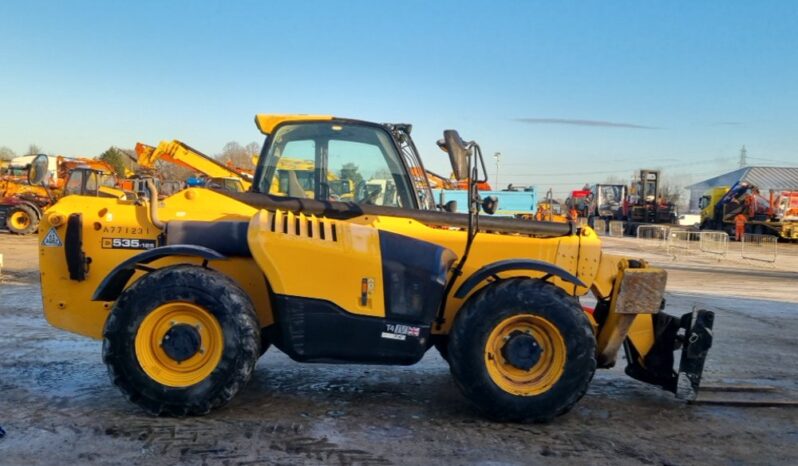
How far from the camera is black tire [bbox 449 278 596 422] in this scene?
428 centimetres

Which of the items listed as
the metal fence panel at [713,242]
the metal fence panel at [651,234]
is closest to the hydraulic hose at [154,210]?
the metal fence panel at [713,242]

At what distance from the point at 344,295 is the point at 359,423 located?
880 mm

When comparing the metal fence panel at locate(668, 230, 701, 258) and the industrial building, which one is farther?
the industrial building

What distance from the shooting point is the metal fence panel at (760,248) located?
73.5 feet

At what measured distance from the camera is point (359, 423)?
172 inches

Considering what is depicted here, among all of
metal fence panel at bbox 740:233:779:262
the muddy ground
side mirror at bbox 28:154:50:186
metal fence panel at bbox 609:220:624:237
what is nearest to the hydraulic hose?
the muddy ground

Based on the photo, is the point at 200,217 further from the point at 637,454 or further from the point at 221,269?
the point at 637,454

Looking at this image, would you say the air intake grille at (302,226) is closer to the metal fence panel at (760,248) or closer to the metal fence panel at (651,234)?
the metal fence panel at (760,248)

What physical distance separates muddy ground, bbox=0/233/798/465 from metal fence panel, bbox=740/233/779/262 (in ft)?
59.5

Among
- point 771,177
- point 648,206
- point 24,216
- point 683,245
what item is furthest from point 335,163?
point 771,177

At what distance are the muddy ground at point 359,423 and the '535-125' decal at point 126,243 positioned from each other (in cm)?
113

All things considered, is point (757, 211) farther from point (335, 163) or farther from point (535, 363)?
point (335, 163)

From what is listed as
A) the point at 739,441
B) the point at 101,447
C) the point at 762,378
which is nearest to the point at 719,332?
the point at 762,378

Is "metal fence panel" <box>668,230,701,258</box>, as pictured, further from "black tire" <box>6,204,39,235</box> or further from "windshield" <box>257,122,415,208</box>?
"black tire" <box>6,204,39,235</box>
